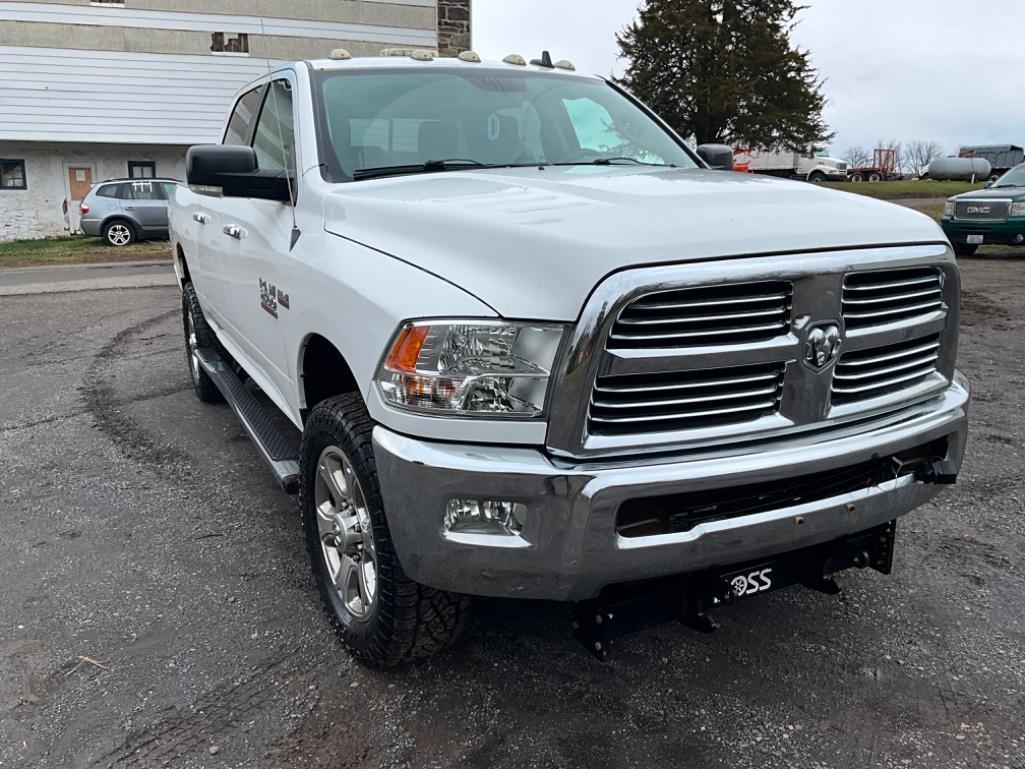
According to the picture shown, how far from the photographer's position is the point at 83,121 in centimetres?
2283

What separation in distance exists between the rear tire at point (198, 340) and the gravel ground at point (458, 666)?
4.63ft

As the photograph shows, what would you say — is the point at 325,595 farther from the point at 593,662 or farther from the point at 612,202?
the point at 612,202

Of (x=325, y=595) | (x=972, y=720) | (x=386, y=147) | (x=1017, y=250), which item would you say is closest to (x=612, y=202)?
(x=386, y=147)

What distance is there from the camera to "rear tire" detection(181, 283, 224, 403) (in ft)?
18.0

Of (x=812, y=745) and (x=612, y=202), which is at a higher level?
(x=612, y=202)

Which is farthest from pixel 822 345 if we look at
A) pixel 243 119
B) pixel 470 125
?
pixel 243 119

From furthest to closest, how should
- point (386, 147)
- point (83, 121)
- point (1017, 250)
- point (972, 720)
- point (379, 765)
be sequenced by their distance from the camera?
point (83, 121), point (1017, 250), point (386, 147), point (972, 720), point (379, 765)

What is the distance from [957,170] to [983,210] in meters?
26.8

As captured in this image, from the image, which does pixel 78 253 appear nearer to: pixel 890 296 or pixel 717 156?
pixel 717 156

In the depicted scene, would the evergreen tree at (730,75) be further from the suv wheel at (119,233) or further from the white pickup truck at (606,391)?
the white pickup truck at (606,391)

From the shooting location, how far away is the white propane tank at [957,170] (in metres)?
37.0

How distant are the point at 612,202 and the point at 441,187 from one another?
75 cm

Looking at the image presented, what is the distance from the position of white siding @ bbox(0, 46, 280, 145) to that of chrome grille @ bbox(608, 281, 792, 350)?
73.6 ft

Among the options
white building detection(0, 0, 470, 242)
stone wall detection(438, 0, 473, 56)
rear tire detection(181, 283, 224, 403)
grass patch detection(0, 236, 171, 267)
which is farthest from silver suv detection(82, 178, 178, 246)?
rear tire detection(181, 283, 224, 403)
